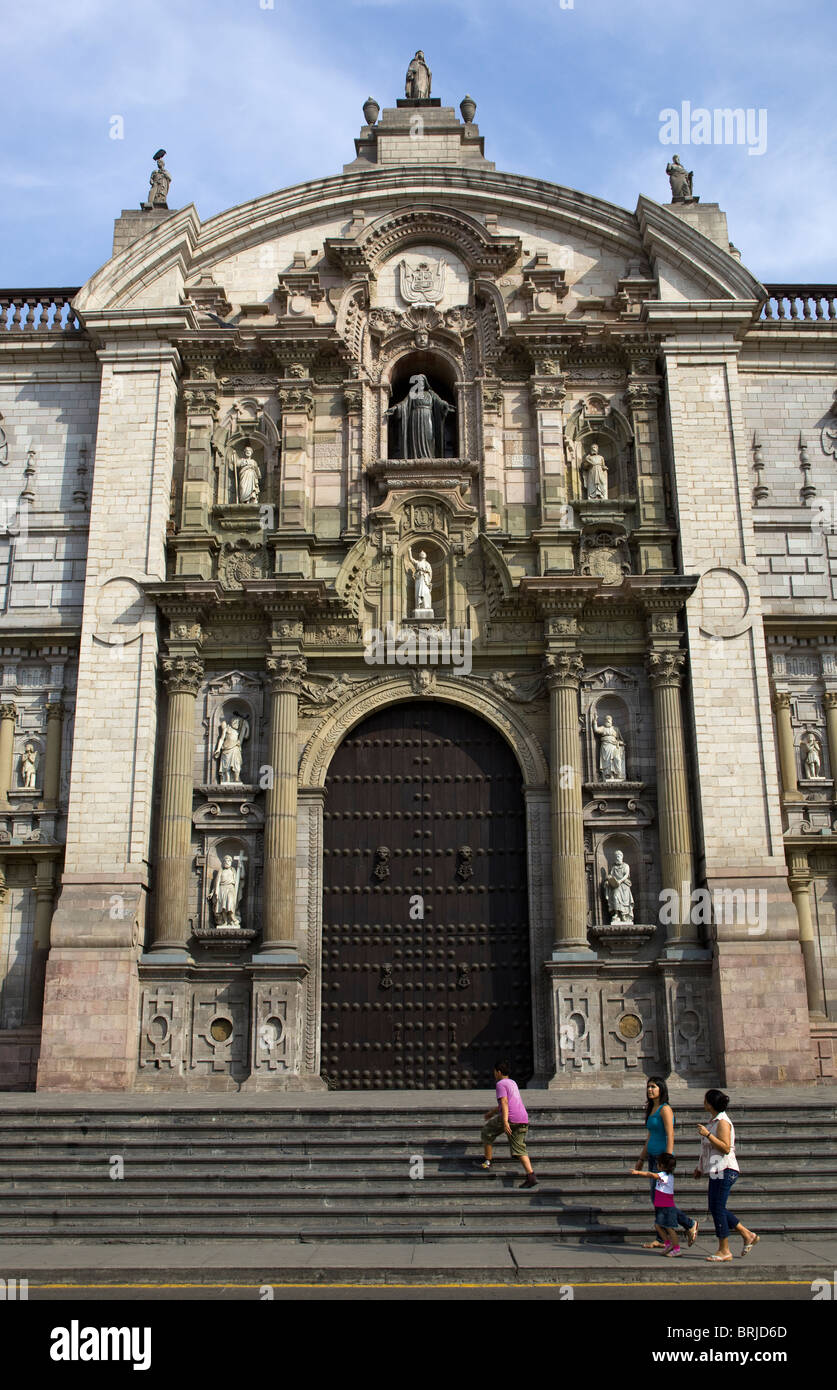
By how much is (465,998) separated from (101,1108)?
21.3 feet

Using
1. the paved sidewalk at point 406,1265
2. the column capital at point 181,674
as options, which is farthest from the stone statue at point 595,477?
the paved sidewalk at point 406,1265

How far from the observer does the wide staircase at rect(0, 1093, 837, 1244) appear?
14.1 metres

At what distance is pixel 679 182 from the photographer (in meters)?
25.3

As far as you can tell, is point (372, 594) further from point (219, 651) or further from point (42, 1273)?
point (42, 1273)

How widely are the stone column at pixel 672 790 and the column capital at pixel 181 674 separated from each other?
7.90m

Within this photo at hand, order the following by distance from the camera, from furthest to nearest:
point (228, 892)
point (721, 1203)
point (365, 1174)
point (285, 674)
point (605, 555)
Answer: point (605, 555) < point (285, 674) < point (228, 892) < point (365, 1174) < point (721, 1203)

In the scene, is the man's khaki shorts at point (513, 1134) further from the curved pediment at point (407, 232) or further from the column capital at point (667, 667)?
the curved pediment at point (407, 232)

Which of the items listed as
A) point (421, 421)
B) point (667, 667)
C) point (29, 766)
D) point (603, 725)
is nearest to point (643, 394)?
point (421, 421)

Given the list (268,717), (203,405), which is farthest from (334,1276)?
(203,405)

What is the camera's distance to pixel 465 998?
2131 centimetres

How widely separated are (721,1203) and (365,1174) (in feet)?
16.1

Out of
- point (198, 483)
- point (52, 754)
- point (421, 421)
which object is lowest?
point (52, 754)

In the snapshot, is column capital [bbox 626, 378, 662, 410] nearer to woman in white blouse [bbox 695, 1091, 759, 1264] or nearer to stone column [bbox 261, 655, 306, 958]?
stone column [bbox 261, 655, 306, 958]

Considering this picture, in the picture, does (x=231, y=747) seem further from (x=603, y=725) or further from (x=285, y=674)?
(x=603, y=725)
